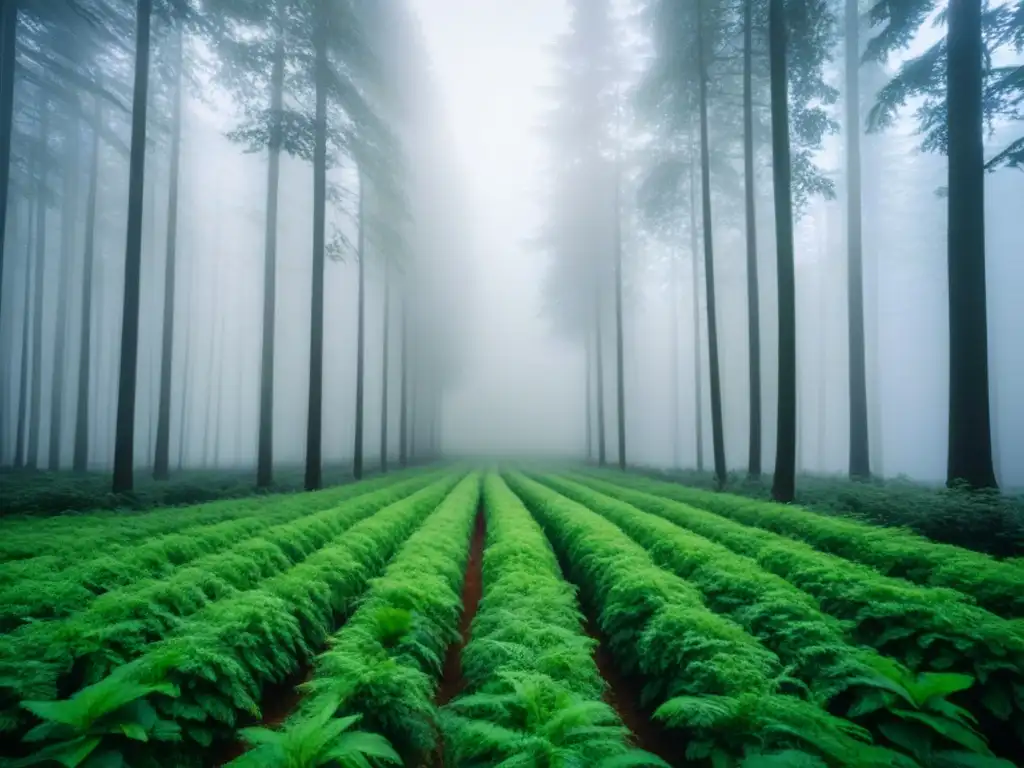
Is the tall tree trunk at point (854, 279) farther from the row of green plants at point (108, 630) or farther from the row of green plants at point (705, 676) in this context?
the row of green plants at point (108, 630)

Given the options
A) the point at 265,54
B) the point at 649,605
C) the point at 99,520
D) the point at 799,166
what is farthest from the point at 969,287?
the point at 265,54

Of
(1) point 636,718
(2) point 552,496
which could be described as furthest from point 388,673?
(2) point 552,496

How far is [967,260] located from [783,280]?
115 inches

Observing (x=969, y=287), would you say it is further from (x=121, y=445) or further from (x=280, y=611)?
(x=121, y=445)

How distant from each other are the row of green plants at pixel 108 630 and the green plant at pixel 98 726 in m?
0.44

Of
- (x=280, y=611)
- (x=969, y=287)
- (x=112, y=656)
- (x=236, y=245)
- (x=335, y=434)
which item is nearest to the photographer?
(x=112, y=656)

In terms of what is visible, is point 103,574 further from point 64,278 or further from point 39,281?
point 64,278

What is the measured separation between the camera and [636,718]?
4035mm

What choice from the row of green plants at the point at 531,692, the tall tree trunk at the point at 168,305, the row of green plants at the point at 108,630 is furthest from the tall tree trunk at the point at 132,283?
the row of green plants at the point at 531,692

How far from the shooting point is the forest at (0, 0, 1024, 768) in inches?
109

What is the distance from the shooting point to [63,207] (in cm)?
2312

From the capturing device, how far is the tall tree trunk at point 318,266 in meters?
13.9

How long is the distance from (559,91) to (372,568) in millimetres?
25111

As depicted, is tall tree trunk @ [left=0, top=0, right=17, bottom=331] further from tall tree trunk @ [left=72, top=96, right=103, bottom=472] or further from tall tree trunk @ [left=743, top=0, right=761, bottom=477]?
tall tree trunk @ [left=743, top=0, right=761, bottom=477]
